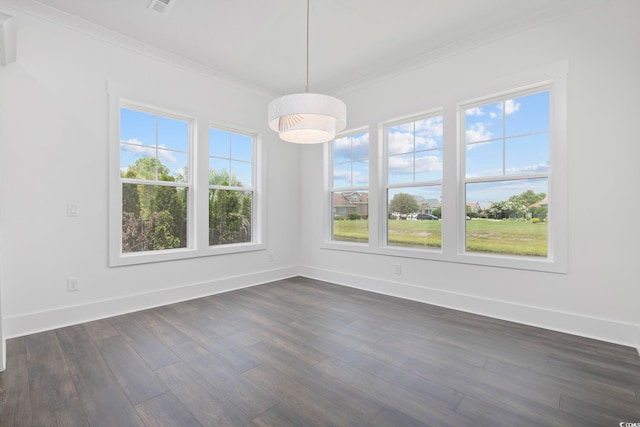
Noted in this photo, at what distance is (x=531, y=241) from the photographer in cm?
311

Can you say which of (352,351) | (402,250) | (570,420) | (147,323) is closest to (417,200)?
(402,250)

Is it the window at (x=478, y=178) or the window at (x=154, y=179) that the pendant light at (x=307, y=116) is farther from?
the window at (x=154, y=179)

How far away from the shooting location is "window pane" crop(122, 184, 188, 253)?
346 centimetres

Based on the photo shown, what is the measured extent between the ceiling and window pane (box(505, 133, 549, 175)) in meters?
1.11

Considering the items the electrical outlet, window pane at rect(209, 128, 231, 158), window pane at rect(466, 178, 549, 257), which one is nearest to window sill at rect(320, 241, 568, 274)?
window pane at rect(466, 178, 549, 257)

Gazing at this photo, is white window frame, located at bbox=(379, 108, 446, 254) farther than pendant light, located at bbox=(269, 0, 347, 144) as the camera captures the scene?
Yes

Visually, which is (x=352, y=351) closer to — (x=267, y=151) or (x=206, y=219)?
(x=206, y=219)

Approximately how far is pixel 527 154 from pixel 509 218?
0.68 metres

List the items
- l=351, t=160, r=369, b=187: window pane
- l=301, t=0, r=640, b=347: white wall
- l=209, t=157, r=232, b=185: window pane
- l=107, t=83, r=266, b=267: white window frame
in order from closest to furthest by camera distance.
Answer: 1. l=301, t=0, r=640, b=347: white wall
2. l=107, t=83, r=266, b=267: white window frame
3. l=209, t=157, r=232, b=185: window pane
4. l=351, t=160, r=369, b=187: window pane

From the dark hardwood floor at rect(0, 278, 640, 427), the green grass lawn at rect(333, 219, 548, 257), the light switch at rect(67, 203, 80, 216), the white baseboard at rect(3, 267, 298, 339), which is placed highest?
the light switch at rect(67, 203, 80, 216)

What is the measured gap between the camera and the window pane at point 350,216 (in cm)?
452

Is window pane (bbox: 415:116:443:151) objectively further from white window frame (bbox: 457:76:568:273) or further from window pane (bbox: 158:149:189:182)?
window pane (bbox: 158:149:189:182)

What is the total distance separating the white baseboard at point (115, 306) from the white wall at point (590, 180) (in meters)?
2.97

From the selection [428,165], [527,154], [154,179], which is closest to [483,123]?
[527,154]
